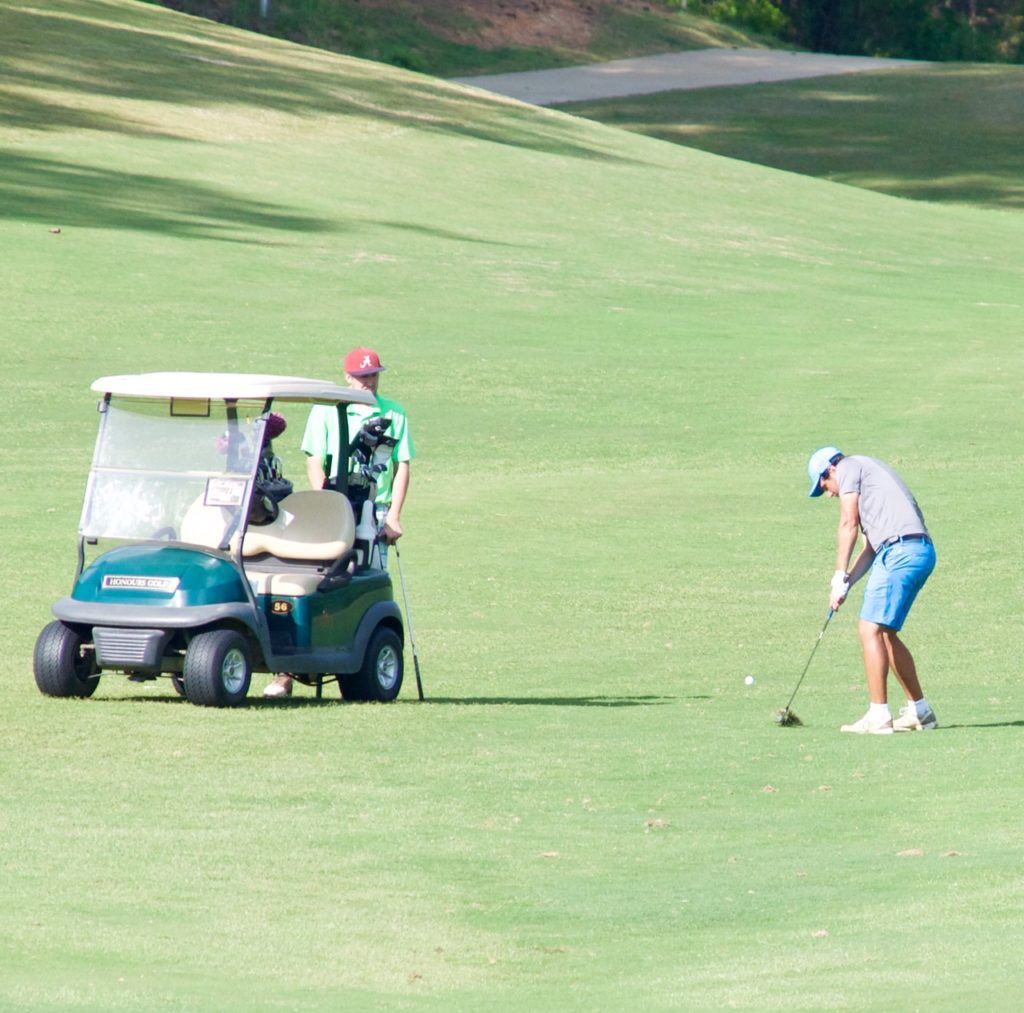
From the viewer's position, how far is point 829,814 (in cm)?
904

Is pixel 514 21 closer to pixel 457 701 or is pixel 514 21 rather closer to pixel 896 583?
pixel 457 701

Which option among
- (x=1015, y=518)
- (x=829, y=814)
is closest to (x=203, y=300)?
(x=1015, y=518)

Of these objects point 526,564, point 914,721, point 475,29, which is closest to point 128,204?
point 526,564

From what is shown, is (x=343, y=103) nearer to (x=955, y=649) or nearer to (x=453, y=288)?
(x=453, y=288)

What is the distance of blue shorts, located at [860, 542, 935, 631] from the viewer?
1137cm

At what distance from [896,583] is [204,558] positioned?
12.2ft

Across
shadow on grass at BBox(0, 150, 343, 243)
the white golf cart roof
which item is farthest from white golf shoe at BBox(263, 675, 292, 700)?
shadow on grass at BBox(0, 150, 343, 243)

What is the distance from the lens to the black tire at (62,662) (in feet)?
37.2

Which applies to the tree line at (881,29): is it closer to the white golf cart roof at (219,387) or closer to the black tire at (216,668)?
the white golf cart roof at (219,387)

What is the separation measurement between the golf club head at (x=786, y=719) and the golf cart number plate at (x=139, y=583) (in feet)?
11.0

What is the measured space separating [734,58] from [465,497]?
5379 centimetres

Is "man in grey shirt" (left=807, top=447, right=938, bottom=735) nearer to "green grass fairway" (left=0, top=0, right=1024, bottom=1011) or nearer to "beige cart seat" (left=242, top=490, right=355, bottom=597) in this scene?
"green grass fairway" (left=0, top=0, right=1024, bottom=1011)

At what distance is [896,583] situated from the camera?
11367 millimetres

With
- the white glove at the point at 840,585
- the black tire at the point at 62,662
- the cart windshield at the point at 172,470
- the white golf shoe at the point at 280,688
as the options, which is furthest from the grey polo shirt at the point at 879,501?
the black tire at the point at 62,662
